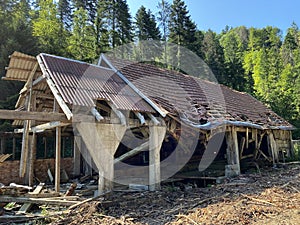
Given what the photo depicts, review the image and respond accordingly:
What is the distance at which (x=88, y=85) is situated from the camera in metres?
8.23

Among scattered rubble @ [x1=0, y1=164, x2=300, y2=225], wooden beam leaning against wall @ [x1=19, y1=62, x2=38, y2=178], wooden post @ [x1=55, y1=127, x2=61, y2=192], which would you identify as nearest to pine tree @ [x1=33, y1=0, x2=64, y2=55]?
wooden beam leaning against wall @ [x1=19, y1=62, x2=38, y2=178]

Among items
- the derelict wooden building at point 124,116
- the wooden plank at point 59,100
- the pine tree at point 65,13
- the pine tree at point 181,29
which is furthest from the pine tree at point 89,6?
the wooden plank at point 59,100

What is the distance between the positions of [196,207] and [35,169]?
7.23 meters

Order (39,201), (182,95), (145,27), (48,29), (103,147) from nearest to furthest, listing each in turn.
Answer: (39,201), (103,147), (182,95), (48,29), (145,27)

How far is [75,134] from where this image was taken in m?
11.5

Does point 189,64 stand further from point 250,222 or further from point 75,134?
point 250,222

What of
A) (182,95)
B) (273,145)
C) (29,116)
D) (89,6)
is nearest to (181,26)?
(89,6)

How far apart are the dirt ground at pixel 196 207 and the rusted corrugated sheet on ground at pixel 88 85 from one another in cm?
254

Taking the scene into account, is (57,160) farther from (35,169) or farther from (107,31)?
(107,31)

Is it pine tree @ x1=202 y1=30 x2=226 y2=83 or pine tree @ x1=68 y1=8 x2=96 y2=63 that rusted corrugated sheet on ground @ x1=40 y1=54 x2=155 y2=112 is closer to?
pine tree @ x1=68 y1=8 x2=96 y2=63

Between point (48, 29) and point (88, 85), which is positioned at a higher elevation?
point (48, 29)

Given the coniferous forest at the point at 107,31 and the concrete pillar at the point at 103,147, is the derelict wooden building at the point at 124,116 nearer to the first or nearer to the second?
the concrete pillar at the point at 103,147

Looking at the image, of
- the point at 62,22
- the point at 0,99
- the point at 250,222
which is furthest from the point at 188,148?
the point at 62,22

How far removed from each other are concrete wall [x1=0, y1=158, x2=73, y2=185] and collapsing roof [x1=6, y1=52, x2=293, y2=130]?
229 centimetres
